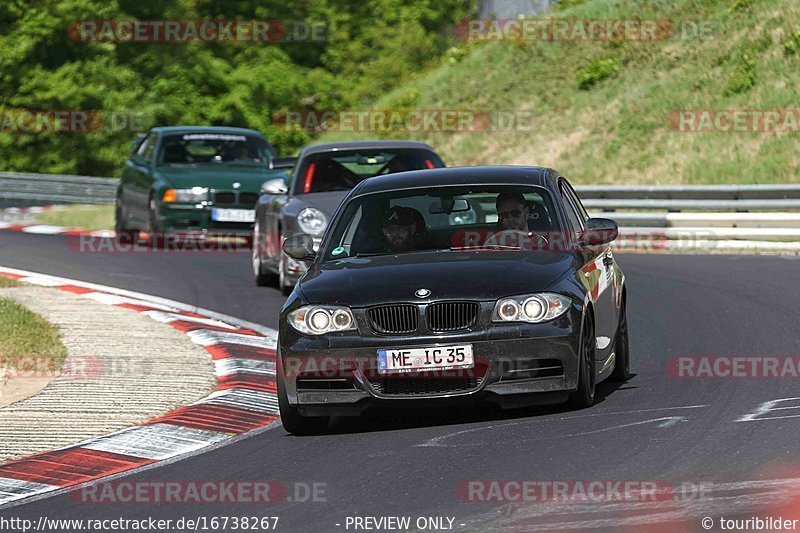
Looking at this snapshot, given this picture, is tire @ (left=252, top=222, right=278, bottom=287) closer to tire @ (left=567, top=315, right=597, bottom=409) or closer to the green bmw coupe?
the green bmw coupe

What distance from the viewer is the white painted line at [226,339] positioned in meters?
13.2

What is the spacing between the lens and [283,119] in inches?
2450

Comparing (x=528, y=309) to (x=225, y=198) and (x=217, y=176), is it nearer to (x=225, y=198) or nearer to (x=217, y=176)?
(x=225, y=198)

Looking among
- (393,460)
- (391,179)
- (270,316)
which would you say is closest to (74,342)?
(270,316)

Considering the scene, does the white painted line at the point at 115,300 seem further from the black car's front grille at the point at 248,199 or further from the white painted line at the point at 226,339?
the black car's front grille at the point at 248,199

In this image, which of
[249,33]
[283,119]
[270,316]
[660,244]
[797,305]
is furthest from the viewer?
[249,33]

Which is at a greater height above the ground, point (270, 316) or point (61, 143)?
point (270, 316)

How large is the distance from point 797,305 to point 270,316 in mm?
4691

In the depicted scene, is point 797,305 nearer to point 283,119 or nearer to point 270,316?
point 270,316

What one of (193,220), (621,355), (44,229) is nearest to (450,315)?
(621,355)

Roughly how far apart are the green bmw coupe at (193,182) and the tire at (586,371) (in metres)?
11.7

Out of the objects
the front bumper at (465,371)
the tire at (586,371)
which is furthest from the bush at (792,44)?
the front bumper at (465,371)

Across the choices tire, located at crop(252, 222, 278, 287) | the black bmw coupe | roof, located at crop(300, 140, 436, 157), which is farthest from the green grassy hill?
the black bmw coupe

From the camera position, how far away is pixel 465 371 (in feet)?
28.2
